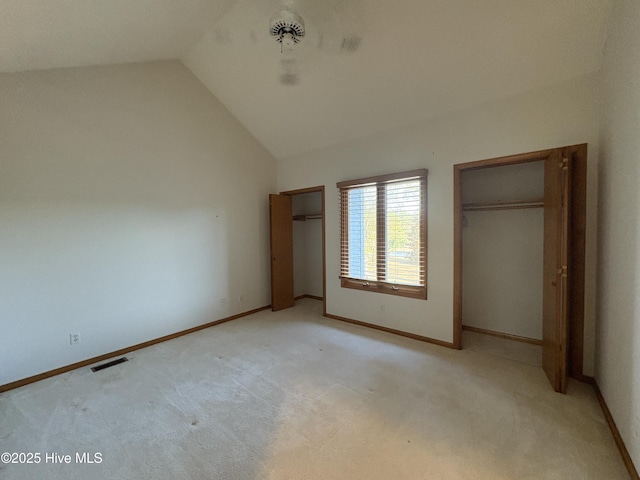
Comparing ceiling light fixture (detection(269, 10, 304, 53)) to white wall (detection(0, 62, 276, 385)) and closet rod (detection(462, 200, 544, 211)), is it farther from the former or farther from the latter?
closet rod (detection(462, 200, 544, 211))

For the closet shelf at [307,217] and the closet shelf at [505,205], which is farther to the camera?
the closet shelf at [307,217]

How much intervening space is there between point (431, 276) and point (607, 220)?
163cm

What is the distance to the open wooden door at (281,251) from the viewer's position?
15.8 ft

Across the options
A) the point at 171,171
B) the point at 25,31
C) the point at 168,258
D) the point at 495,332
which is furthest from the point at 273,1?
the point at 495,332

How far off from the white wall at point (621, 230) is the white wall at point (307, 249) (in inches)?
165

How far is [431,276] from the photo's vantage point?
337 centimetres

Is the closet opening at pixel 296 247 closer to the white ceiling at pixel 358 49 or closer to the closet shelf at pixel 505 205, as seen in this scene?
the white ceiling at pixel 358 49

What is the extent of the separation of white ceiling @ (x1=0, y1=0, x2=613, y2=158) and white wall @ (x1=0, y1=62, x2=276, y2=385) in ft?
1.29

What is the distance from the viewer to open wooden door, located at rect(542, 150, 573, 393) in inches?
88.6

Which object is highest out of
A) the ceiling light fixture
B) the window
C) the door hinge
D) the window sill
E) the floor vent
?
the ceiling light fixture

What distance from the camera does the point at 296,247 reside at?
587 cm

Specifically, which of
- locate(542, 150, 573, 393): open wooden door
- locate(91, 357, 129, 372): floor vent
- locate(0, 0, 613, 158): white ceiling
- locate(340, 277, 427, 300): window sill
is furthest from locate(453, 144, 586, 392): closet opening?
locate(91, 357, 129, 372): floor vent

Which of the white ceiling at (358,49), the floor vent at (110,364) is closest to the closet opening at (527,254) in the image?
the white ceiling at (358,49)

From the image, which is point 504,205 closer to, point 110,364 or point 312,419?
point 312,419
